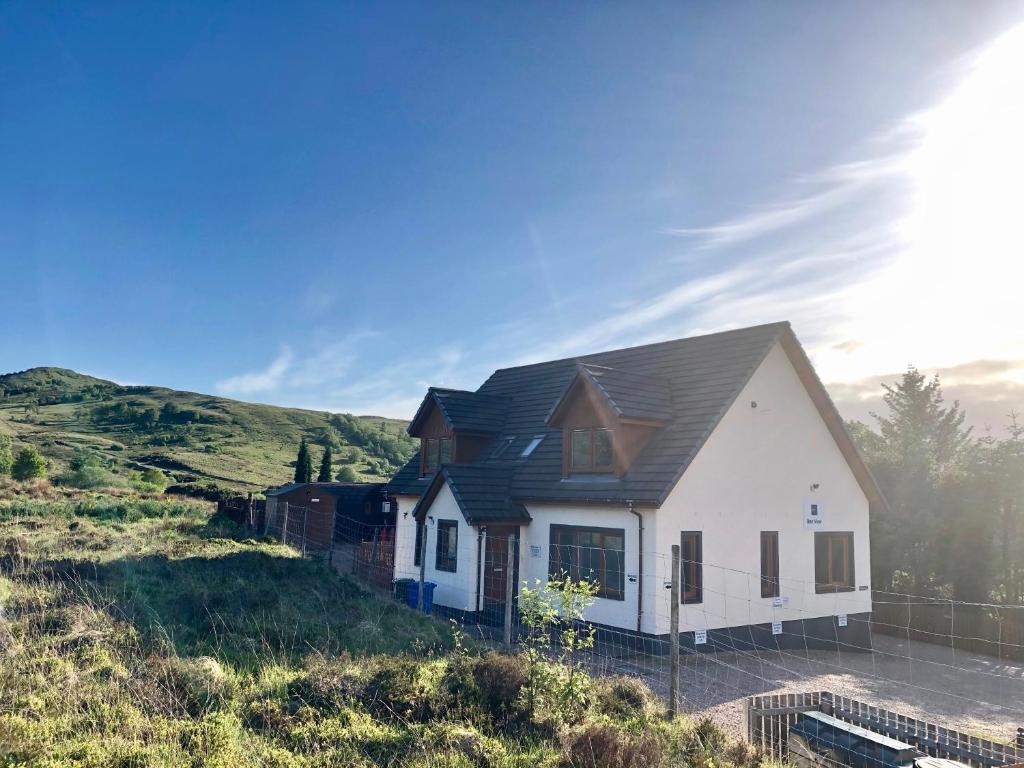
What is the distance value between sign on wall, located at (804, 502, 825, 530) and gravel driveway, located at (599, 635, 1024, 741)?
3.08m

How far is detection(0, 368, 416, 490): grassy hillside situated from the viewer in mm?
77688

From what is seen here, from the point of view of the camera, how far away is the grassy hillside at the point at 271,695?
684 cm

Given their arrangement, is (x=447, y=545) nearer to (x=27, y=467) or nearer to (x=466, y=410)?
(x=466, y=410)

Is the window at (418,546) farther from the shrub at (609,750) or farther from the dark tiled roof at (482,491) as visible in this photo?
the shrub at (609,750)

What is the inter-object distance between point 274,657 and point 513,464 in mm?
10106

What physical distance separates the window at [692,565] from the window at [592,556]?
52.4 inches

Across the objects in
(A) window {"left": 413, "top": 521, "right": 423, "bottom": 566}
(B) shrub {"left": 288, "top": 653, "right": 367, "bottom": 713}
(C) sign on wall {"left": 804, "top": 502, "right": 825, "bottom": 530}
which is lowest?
(B) shrub {"left": 288, "top": 653, "right": 367, "bottom": 713}

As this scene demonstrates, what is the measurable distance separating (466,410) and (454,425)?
3.26 ft

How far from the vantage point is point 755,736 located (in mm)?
8234

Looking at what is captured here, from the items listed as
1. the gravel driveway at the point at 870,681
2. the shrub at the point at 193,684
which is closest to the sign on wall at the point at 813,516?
the gravel driveway at the point at 870,681

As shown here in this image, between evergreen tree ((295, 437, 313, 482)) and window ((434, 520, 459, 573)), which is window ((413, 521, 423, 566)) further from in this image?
evergreen tree ((295, 437, 313, 482))

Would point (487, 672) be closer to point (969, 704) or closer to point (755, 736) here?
point (755, 736)

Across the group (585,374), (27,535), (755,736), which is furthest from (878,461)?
(27,535)

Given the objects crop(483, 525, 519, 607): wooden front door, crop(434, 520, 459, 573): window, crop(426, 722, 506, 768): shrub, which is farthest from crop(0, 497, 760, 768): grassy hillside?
crop(434, 520, 459, 573): window
